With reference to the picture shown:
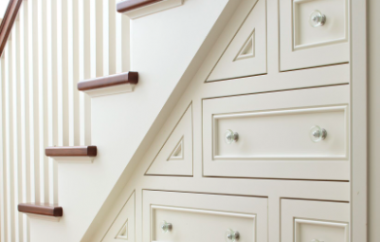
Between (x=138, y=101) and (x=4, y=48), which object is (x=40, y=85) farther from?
(x=138, y=101)

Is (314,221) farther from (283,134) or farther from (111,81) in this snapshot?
(111,81)

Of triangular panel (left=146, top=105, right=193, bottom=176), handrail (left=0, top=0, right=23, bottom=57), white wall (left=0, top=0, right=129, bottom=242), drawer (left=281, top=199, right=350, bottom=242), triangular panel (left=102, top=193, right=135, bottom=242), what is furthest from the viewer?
handrail (left=0, top=0, right=23, bottom=57)

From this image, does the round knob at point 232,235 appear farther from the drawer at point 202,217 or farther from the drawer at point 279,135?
the drawer at point 279,135

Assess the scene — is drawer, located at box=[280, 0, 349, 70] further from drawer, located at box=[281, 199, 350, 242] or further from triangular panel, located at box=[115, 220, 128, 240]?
triangular panel, located at box=[115, 220, 128, 240]

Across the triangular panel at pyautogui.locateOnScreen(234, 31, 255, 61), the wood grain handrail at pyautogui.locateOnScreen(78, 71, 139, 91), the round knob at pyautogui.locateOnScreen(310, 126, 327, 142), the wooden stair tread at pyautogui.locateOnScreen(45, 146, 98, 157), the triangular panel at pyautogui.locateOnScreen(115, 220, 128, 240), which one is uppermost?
the triangular panel at pyautogui.locateOnScreen(234, 31, 255, 61)

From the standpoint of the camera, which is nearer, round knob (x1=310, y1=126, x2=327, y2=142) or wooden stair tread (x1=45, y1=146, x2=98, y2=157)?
round knob (x1=310, y1=126, x2=327, y2=142)

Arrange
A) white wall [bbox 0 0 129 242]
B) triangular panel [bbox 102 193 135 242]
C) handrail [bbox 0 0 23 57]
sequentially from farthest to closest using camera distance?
handrail [bbox 0 0 23 57]
white wall [bbox 0 0 129 242]
triangular panel [bbox 102 193 135 242]

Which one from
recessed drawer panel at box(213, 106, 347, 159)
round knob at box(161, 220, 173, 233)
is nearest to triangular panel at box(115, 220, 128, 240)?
round knob at box(161, 220, 173, 233)

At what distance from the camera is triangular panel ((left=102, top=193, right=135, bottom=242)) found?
1080 millimetres

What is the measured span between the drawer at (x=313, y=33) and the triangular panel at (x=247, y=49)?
2.0 inches

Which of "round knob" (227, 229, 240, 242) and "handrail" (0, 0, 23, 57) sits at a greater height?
"handrail" (0, 0, 23, 57)

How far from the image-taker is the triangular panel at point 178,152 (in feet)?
3.17

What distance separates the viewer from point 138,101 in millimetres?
1016

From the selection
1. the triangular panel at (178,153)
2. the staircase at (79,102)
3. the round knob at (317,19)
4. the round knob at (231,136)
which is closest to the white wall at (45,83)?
the staircase at (79,102)
